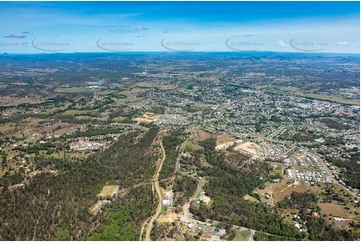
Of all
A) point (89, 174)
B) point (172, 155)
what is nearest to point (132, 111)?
point (172, 155)

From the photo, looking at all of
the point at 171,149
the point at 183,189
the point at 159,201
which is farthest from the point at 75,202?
the point at 171,149

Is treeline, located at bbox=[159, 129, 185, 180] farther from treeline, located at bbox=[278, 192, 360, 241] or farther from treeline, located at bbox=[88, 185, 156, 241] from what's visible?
treeline, located at bbox=[278, 192, 360, 241]

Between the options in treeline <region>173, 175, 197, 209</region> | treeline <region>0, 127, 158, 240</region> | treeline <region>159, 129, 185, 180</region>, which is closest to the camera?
treeline <region>0, 127, 158, 240</region>

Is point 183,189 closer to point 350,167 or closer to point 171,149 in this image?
point 171,149

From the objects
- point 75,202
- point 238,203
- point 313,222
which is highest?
point 75,202

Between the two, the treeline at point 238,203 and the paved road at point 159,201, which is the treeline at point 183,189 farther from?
the paved road at point 159,201

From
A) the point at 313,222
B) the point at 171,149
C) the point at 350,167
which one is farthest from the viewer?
the point at 171,149

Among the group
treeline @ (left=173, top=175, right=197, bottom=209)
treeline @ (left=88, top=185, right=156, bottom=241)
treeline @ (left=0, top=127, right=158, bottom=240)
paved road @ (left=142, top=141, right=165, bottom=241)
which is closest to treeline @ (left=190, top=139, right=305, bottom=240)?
treeline @ (left=173, top=175, right=197, bottom=209)

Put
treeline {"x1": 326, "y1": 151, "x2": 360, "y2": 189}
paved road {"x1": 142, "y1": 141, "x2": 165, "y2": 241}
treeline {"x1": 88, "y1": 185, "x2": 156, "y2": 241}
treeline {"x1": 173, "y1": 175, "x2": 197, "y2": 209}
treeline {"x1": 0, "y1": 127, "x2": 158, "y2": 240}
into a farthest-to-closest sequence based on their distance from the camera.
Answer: treeline {"x1": 326, "y1": 151, "x2": 360, "y2": 189} < treeline {"x1": 173, "y1": 175, "x2": 197, "y2": 209} < paved road {"x1": 142, "y1": 141, "x2": 165, "y2": 241} < treeline {"x1": 0, "y1": 127, "x2": 158, "y2": 240} < treeline {"x1": 88, "y1": 185, "x2": 156, "y2": 241}
